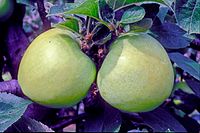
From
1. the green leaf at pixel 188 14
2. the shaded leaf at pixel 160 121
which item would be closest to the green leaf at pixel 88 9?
the green leaf at pixel 188 14

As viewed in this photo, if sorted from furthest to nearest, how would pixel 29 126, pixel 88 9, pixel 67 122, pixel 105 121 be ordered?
1. pixel 67 122
2. pixel 105 121
3. pixel 29 126
4. pixel 88 9

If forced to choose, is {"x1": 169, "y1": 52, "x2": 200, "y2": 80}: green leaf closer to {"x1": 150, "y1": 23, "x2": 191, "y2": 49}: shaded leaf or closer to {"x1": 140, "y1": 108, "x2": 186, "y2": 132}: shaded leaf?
{"x1": 150, "y1": 23, "x2": 191, "y2": 49}: shaded leaf

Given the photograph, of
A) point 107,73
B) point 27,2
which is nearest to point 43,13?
point 27,2

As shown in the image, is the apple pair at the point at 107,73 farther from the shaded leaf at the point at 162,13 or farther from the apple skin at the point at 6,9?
the apple skin at the point at 6,9

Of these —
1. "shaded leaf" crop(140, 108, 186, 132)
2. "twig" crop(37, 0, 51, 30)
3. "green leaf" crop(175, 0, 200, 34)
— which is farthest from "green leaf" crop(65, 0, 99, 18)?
"shaded leaf" crop(140, 108, 186, 132)

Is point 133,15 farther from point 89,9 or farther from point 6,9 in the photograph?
point 6,9

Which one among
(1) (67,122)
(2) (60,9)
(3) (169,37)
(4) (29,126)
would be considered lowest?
(1) (67,122)
